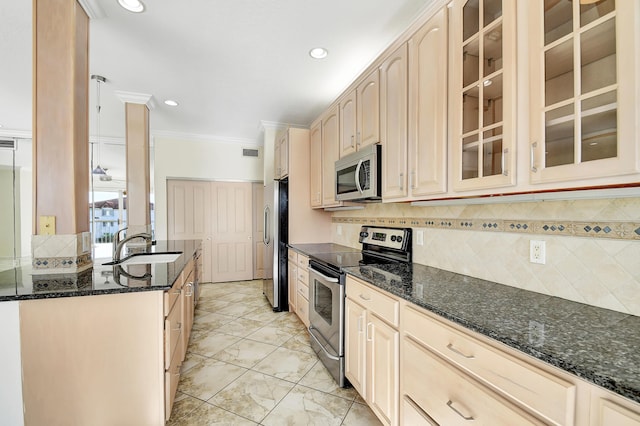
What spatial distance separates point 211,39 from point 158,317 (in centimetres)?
212

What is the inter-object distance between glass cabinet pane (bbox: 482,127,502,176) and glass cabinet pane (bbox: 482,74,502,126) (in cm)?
5

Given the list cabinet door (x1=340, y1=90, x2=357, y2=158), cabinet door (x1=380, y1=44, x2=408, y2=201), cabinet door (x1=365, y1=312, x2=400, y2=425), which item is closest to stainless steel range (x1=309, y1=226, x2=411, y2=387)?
cabinet door (x1=365, y1=312, x2=400, y2=425)

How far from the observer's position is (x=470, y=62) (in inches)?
53.9

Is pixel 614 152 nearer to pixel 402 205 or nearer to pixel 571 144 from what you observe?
pixel 571 144

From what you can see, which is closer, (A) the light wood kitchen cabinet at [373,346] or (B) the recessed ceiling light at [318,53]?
(A) the light wood kitchen cabinet at [373,346]

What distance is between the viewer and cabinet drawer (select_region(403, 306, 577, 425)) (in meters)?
0.74

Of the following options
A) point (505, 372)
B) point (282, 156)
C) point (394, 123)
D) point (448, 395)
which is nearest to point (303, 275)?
point (282, 156)

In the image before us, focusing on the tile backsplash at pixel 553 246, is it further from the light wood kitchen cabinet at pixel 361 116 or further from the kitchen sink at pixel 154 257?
the kitchen sink at pixel 154 257

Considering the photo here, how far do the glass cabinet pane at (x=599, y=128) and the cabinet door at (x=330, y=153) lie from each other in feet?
6.45

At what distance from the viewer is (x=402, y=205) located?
7.73 ft

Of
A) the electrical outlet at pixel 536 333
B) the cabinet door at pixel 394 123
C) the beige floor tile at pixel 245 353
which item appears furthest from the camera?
the beige floor tile at pixel 245 353

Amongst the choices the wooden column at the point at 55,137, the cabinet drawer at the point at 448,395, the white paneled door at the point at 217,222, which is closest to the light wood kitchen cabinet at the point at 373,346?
the cabinet drawer at the point at 448,395

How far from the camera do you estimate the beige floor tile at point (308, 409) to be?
5.65 ft

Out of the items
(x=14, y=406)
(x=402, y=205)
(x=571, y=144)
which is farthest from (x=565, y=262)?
(x=14, y=406)
